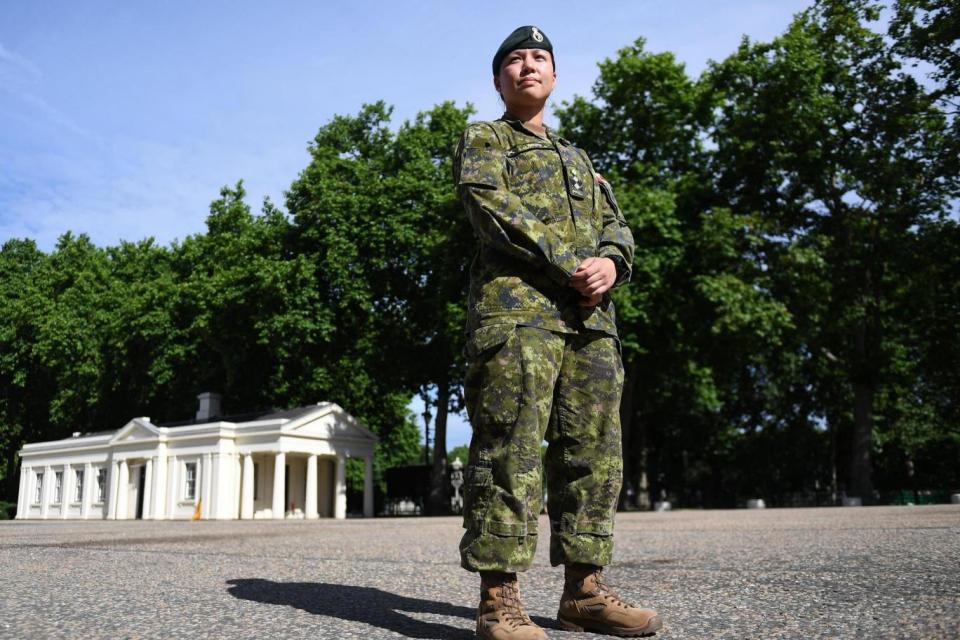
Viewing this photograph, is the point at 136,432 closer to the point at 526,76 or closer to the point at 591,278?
the point at 526,76

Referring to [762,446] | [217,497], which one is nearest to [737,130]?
[762,446]

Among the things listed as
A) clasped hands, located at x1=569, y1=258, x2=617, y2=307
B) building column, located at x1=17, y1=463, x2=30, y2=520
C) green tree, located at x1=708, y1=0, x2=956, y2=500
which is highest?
green tree, located at x1=708, y1=0, x2=956, y2=500

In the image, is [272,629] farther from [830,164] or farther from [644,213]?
[830,164]

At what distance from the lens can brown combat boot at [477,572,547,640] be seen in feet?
9.86

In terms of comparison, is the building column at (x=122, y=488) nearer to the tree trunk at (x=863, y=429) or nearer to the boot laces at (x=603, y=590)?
the tree trunk at (x=863, y=429)

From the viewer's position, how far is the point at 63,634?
128 inches

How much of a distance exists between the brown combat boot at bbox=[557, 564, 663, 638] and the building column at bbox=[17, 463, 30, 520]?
168 feet

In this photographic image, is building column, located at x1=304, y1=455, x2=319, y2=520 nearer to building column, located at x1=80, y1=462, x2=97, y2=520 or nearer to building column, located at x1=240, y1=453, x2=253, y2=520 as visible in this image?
building column, located at x1=240, y1=453, x2=253, y2=520

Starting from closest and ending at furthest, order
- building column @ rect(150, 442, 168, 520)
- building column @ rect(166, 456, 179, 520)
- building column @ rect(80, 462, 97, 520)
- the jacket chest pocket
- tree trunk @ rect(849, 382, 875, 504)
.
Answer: the jacket chest pocket < tree trunk @ rect(849, 382, 875, 504) < building column @ rect(166, 456, 179, 520) < building column @ rect(150, 442, 168, 520) < building column @ rect(80, 462, 97, 520)

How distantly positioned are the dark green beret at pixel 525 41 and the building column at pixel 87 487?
45.5 meters

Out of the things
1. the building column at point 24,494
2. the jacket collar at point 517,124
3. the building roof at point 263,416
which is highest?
the building roof at point 263,416

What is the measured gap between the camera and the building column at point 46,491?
4538 centimetres

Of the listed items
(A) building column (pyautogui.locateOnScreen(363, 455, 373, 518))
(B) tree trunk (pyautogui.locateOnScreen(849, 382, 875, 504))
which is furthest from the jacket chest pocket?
(A) building column (pyautogui.locateOnScreen(363, 455, 373, 518))

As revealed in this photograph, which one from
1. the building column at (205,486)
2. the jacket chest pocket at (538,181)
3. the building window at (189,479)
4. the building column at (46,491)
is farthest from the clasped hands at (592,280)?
the building column at (46,491)
